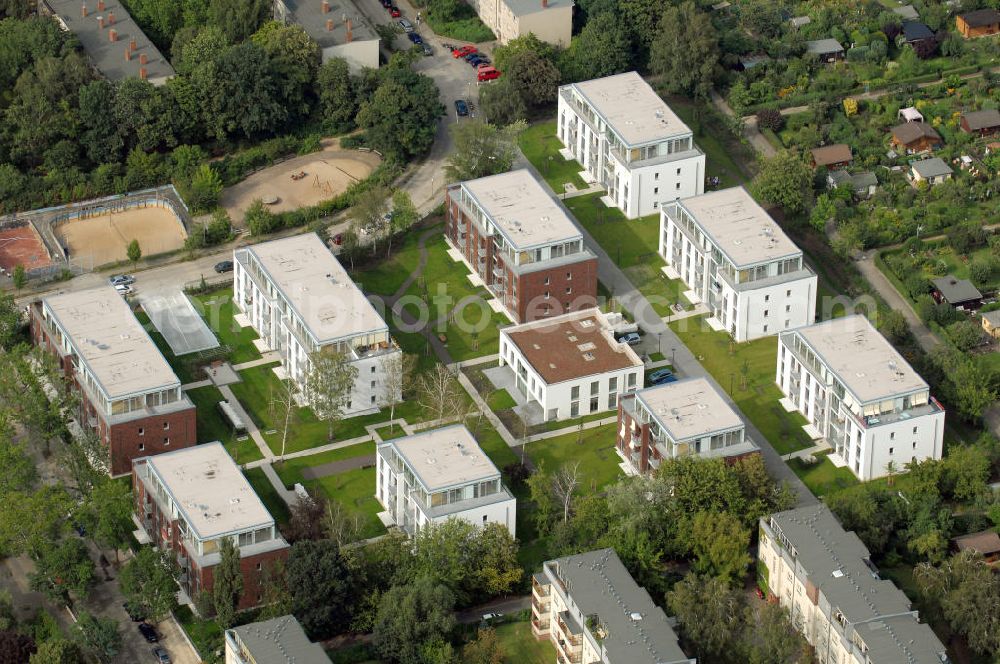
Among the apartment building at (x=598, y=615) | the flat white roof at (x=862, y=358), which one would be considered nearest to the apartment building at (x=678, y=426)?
the flat white roof at (x=862, y=358)

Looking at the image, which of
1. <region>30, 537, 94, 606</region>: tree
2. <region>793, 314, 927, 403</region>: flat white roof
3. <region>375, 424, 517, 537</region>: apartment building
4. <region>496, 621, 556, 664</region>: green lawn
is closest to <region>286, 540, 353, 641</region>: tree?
<region>375, 424, 517, 537</region>: apartment building

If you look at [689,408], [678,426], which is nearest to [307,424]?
[678,426]

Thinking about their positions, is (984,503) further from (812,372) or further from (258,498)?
(258,498)

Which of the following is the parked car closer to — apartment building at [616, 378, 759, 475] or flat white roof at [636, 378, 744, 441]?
apartment building at [616, 378, 759, 475]

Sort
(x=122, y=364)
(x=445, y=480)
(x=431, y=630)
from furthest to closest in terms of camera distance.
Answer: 1. (x=122, y=364)
2. (x=445, y=480)
3. (x=431, y=630)

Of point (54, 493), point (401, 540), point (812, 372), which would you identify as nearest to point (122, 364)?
point (54, 493)

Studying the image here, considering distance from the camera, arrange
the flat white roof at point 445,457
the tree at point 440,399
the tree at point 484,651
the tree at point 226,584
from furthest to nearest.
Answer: the tree at point 440,399
the flat white roof at point 445,457
the tree at point 226,584
the tree at point 484,651

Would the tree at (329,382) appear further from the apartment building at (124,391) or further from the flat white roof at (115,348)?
the flat white roof at (115,348)

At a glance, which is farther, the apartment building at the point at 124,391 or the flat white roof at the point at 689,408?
the apartment building at the point at 124,391
